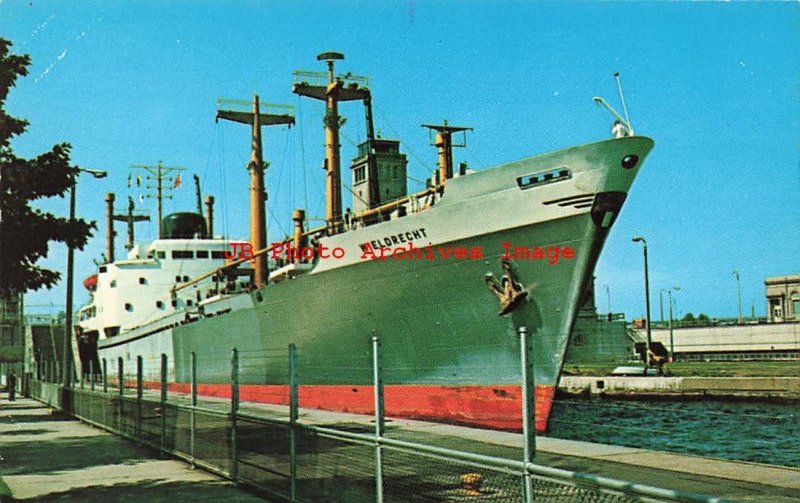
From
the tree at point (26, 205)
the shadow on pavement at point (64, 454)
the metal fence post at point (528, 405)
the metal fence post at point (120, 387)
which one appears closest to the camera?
the metal fence post at point (528, 405)

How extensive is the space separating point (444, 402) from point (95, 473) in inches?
277

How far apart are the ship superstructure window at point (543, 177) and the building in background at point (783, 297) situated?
162ft

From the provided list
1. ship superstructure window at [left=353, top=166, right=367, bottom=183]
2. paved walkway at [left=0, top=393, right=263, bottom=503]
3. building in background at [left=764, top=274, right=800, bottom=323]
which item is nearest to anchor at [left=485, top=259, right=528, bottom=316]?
paved walkway at [left=0, top=393, right=263, bottom=503]

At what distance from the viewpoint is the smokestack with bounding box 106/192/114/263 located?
4316 centimetres

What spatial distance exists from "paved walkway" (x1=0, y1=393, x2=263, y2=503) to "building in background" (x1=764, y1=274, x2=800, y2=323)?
54467mm

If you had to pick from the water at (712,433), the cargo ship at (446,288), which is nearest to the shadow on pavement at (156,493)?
the cargo ship at (446,288)

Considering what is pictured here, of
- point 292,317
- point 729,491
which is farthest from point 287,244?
point 729,491

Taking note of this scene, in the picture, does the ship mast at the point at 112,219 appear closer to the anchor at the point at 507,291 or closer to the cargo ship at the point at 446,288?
the cargo ship at the point at 446,288

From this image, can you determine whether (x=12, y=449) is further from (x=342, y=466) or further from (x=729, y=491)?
(x=729, y=491)

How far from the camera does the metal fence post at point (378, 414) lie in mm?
6051

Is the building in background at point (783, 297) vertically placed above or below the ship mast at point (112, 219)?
below

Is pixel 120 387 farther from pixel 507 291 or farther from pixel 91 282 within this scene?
pixel 91 282

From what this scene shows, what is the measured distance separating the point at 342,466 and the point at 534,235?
8.60 m

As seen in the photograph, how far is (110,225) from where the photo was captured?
4484 cm
